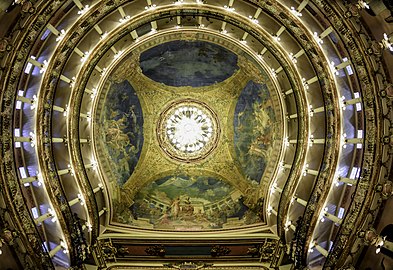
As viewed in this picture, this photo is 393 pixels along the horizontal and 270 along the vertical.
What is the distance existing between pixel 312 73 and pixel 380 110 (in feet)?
15.9

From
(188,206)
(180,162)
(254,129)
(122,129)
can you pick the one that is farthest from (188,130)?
(188,206)

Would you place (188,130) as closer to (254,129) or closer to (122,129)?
(122,129)

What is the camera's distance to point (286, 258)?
23781mm

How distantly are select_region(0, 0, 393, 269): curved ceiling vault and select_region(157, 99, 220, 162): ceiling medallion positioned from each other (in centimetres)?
8

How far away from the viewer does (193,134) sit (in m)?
29.9

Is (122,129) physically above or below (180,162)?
above

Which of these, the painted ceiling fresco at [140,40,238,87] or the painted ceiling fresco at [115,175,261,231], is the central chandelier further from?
the painted ceiling fresco at [115,175,261,231]

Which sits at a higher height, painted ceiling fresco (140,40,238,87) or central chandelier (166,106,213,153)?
painted ceiling fresco (140,40,238,87)

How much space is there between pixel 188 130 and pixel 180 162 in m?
2.15

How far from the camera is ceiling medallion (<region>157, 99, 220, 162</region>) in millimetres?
29255

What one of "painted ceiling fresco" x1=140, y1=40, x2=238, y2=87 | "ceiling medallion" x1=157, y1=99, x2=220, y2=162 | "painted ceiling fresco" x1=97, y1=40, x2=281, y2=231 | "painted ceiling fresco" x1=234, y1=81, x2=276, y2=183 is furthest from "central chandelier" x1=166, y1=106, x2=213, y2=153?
"painted ceiling fresco" x1=234, y1=81, x2=276, y2=183

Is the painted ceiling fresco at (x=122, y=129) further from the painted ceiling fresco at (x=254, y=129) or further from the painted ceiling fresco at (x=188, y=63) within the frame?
the painted ceiling fresco at (x=254, y=129)

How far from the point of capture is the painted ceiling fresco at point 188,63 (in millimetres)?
26188

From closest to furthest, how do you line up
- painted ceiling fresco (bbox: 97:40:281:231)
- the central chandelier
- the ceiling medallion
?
painted ceiling fresco (bbox: 97:40:281:231)
the ceiling medallion
the central chandelier
